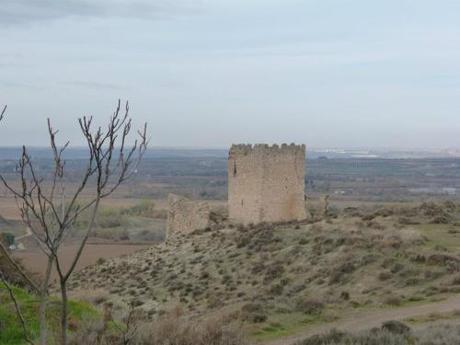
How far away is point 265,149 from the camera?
26.0m

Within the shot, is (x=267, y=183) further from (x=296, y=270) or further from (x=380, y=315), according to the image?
(x=380, y=315)

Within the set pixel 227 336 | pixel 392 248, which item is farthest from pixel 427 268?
pixel 227 336

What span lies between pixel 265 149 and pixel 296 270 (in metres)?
7.82

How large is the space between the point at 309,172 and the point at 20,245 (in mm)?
92447

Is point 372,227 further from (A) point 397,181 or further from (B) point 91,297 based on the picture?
(A) point 397,181

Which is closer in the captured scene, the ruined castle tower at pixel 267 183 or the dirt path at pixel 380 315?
the dirt path at pixel 380 315

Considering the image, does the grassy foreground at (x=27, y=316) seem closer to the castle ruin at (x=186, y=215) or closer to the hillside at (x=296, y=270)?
the hillside at (x=296, y=270)

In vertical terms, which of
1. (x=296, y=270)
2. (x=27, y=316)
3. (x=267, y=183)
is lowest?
(x=296, y=270)

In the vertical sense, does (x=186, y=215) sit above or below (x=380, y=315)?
above

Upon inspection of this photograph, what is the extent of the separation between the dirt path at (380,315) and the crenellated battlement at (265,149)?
43.3ft

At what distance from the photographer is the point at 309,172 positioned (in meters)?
125

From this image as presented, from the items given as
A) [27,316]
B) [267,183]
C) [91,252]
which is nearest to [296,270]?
[267,183]

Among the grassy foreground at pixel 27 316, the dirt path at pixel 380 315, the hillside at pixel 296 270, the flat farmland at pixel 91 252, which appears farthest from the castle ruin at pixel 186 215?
the grassy foreground at pixel 27 316

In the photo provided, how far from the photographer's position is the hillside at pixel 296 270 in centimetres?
1427
